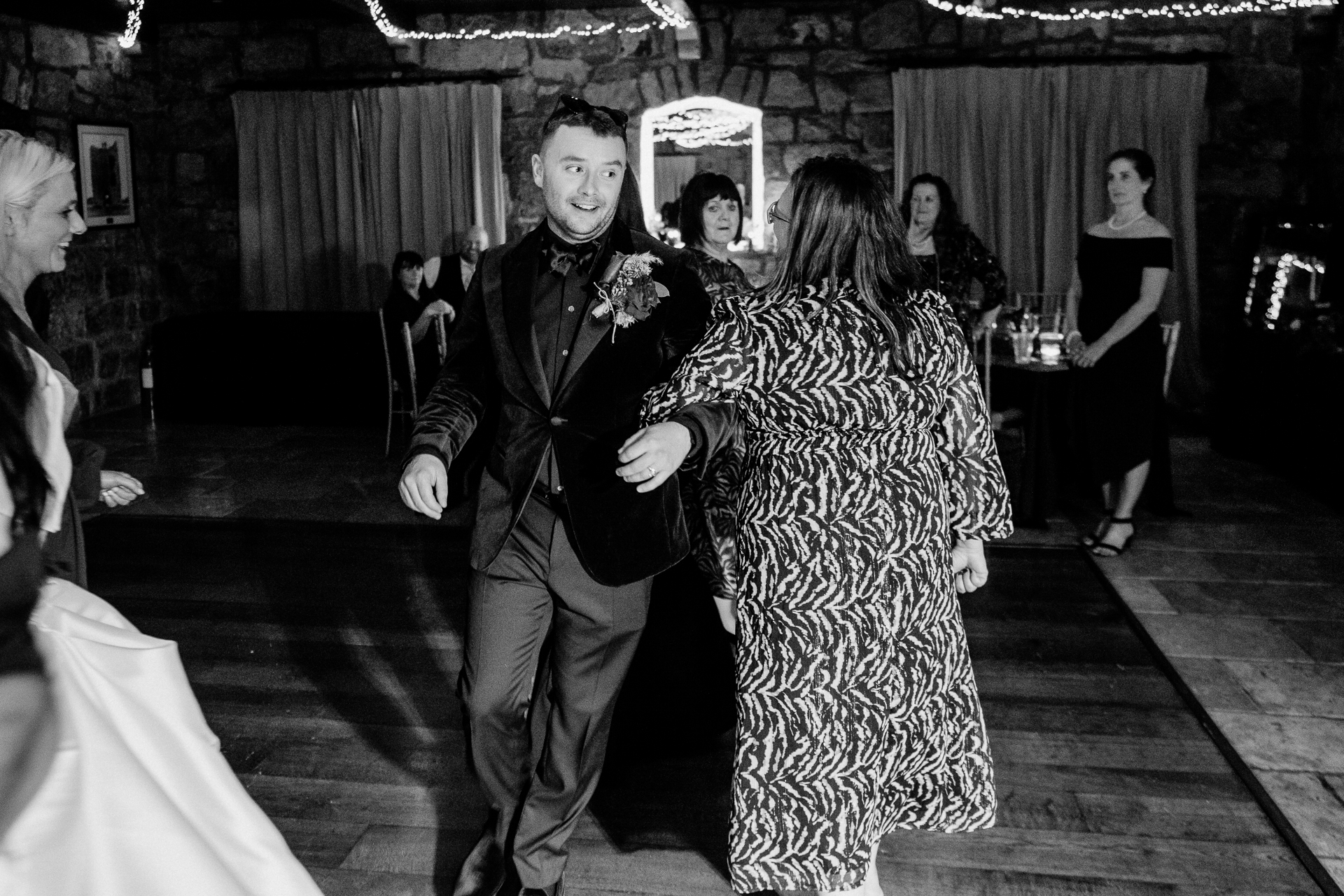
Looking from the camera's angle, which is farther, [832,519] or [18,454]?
[832,519]

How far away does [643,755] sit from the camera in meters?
3.28

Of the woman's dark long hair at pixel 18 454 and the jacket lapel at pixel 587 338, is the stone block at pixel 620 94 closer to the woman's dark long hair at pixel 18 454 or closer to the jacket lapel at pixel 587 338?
the jacket lapel at pixel 587 338

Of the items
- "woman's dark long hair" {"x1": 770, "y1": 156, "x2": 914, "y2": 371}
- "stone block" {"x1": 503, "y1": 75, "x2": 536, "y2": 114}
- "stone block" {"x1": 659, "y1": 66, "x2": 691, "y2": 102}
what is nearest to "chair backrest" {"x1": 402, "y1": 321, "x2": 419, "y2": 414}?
"stone block" {"x1": 503, "y1": 75, "x2": 536, "y2": 114}

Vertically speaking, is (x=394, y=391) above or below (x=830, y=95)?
below

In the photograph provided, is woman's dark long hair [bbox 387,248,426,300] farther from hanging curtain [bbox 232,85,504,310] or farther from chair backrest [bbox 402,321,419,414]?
hanging curtain [bbox 232,85,504,310]

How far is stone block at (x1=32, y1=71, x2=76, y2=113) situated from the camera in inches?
345

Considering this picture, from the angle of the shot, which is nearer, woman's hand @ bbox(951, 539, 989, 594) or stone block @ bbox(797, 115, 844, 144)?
woman's hand @ bbox(951, 539, 989, 594)

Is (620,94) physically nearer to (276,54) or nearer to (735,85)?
(735,85)

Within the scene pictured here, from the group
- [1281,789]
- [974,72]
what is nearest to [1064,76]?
[974,72]

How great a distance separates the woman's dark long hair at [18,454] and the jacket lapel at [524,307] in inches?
38.6

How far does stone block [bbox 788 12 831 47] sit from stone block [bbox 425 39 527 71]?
6.95 feet

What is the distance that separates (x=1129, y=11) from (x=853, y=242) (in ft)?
26.5

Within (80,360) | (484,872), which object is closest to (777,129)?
(80,360)

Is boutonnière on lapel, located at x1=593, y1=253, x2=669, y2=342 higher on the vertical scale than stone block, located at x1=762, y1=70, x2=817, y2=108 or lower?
lower
